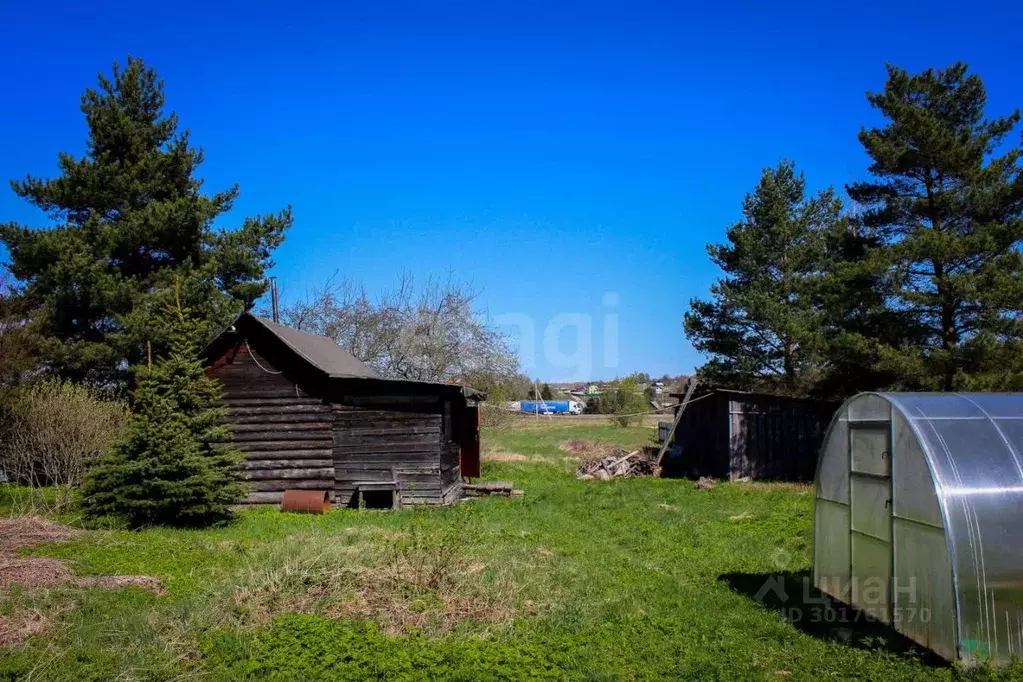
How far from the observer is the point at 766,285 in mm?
26203

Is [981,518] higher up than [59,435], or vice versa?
[59,435]

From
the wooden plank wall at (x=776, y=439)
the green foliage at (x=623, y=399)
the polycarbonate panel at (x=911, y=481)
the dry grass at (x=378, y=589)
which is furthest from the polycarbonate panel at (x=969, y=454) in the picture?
the green foliage at (x=623, y=399)

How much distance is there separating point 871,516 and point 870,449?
2.34ft

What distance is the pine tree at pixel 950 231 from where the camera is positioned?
17386 millimetres

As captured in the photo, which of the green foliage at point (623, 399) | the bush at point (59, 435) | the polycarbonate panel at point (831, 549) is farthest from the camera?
the green foliage at point (623, 399)

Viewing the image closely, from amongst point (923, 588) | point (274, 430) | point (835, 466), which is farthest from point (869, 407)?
point (274, 430)

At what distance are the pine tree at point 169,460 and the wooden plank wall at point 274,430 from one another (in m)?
2.70

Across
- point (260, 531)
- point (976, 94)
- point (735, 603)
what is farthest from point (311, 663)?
point (976, 94)

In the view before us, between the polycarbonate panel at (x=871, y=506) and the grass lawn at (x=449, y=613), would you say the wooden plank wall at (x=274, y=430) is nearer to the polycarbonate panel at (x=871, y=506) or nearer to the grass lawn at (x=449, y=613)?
the grass lawn at (x=449, y=613)

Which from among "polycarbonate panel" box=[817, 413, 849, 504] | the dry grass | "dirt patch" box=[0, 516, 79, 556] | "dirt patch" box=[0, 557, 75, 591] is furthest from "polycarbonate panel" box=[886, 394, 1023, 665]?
"dirt patch" box=[0, 516, 79, 556]

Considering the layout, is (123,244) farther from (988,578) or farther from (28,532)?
(988,578)

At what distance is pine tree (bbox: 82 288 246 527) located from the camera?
1409 cm

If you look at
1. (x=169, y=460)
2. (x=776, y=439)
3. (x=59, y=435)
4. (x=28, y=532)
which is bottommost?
(x=28, y=532)

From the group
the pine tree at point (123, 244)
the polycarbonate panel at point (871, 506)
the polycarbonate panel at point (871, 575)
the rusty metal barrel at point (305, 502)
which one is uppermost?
the pine tree at point (123, 244)
